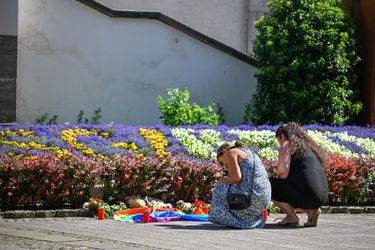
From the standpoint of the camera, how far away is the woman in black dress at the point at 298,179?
1198 centimetres

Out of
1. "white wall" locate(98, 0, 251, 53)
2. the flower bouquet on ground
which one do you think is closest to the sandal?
the flower bouquet on ground

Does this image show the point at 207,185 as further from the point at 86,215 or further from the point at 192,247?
the point at 192,247

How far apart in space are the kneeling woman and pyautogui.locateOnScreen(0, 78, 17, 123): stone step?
25.8ft

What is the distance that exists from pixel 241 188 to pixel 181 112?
7.15 m

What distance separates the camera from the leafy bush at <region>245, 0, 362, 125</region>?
1967 centimetres

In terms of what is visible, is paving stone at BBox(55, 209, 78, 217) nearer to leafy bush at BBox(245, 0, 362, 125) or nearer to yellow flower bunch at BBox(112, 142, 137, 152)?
yellow flower bunch at BBox(112, 142, 137, 152)

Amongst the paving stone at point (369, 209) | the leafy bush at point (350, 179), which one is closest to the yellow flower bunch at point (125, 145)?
the leafy bush at point (350, 179)

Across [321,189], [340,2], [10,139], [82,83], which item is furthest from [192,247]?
[340,2]

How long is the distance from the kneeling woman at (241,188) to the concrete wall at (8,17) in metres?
8.23

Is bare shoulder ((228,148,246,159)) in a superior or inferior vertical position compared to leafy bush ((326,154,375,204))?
superior

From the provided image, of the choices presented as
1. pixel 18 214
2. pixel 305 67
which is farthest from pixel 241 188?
pixel 305 67

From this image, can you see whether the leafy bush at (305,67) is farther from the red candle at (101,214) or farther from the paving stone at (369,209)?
the red candle at (101,214)

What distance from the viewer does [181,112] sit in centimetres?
1866

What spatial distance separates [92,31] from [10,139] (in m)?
5.14
